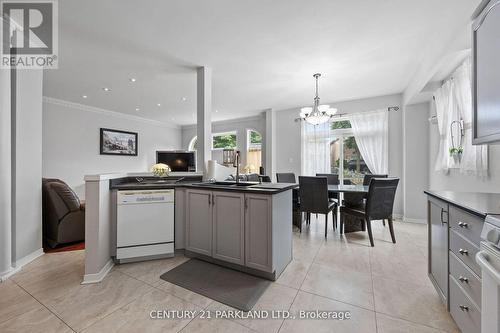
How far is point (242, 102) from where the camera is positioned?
500 centimetres

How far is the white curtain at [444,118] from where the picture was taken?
9.07ft

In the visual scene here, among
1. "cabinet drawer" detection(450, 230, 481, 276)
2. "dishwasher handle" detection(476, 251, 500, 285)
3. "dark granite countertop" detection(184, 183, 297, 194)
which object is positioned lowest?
"cabinet drawer" detection(450, 230, 481, 276)

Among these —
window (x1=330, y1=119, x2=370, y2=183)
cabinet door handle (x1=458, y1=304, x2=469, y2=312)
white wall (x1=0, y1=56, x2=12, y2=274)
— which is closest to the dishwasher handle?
cabinet door handle (x1=458, y1=304, x2=469, y2=312)

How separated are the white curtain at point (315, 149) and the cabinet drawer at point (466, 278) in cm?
390

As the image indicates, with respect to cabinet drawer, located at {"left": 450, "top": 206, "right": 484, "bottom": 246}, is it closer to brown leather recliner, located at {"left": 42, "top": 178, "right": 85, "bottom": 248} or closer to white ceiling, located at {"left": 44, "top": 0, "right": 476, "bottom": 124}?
white ceiling, located at {"left": 44, "top": 0, "right": 476, "bottom": 124}

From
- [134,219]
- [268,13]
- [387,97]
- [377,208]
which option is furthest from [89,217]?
[387,97]

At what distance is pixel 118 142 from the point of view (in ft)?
19.3

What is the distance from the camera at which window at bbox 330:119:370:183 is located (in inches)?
Answer: 191

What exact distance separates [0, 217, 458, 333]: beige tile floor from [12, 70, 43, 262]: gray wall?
0.30 meters

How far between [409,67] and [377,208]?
2.31m

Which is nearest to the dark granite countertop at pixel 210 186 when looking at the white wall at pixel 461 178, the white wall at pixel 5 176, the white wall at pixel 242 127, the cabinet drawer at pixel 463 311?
the white wall at pixel 5 176

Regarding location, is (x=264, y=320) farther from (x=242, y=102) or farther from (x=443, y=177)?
(x=242, y=102)

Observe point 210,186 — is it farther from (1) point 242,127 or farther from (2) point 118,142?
(2) point 118,142

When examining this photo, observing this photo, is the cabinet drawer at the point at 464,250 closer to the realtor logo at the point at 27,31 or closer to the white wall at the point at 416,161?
the white wall at the point at 416,161
